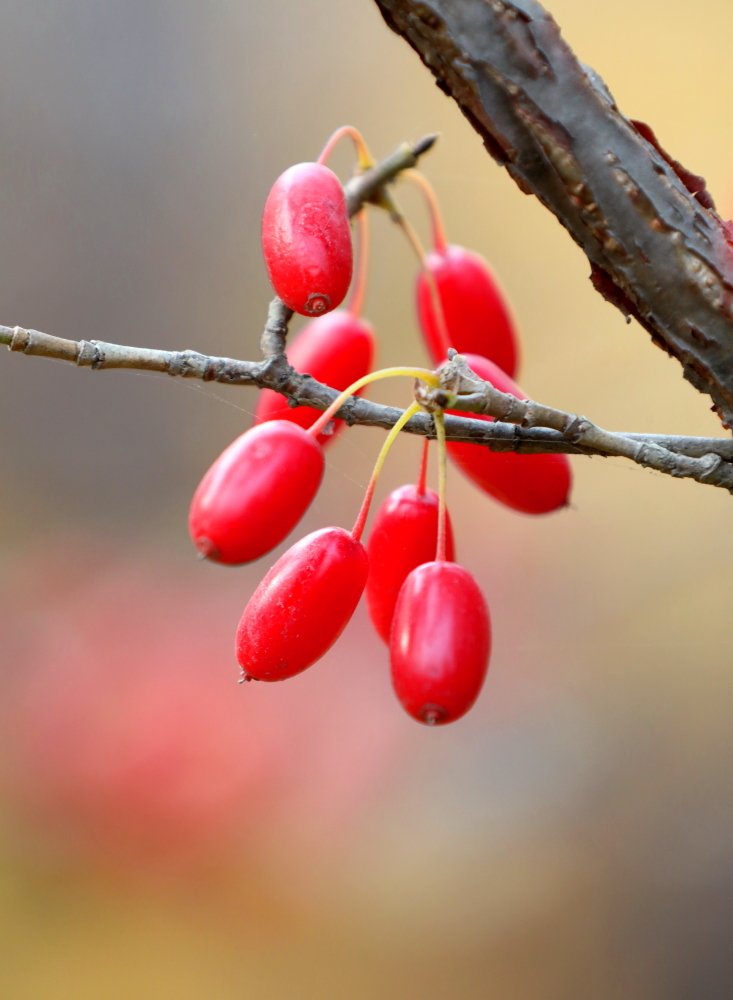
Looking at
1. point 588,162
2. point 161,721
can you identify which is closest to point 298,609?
point 588,162

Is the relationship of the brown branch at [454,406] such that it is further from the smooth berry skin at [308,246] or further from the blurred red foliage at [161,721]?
the blurred red foliage at [161,721]

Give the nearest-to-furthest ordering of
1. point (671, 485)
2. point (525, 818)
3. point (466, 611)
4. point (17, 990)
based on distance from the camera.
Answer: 1. point (466, 611)
2. point (17, 990)
3. point (525, 818)
4. point (671, 485)

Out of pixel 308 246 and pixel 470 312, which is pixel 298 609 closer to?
pixel 308 246

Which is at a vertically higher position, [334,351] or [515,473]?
[334,351]

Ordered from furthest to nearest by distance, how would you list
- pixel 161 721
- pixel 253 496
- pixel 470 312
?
pixel 161 721
pixel 470 312
pixel 253 496

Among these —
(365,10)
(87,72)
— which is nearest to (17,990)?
(87,72)

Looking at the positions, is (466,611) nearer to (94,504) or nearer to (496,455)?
(496,455)

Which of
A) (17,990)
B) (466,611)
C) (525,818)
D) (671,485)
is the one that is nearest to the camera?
(466,611)
